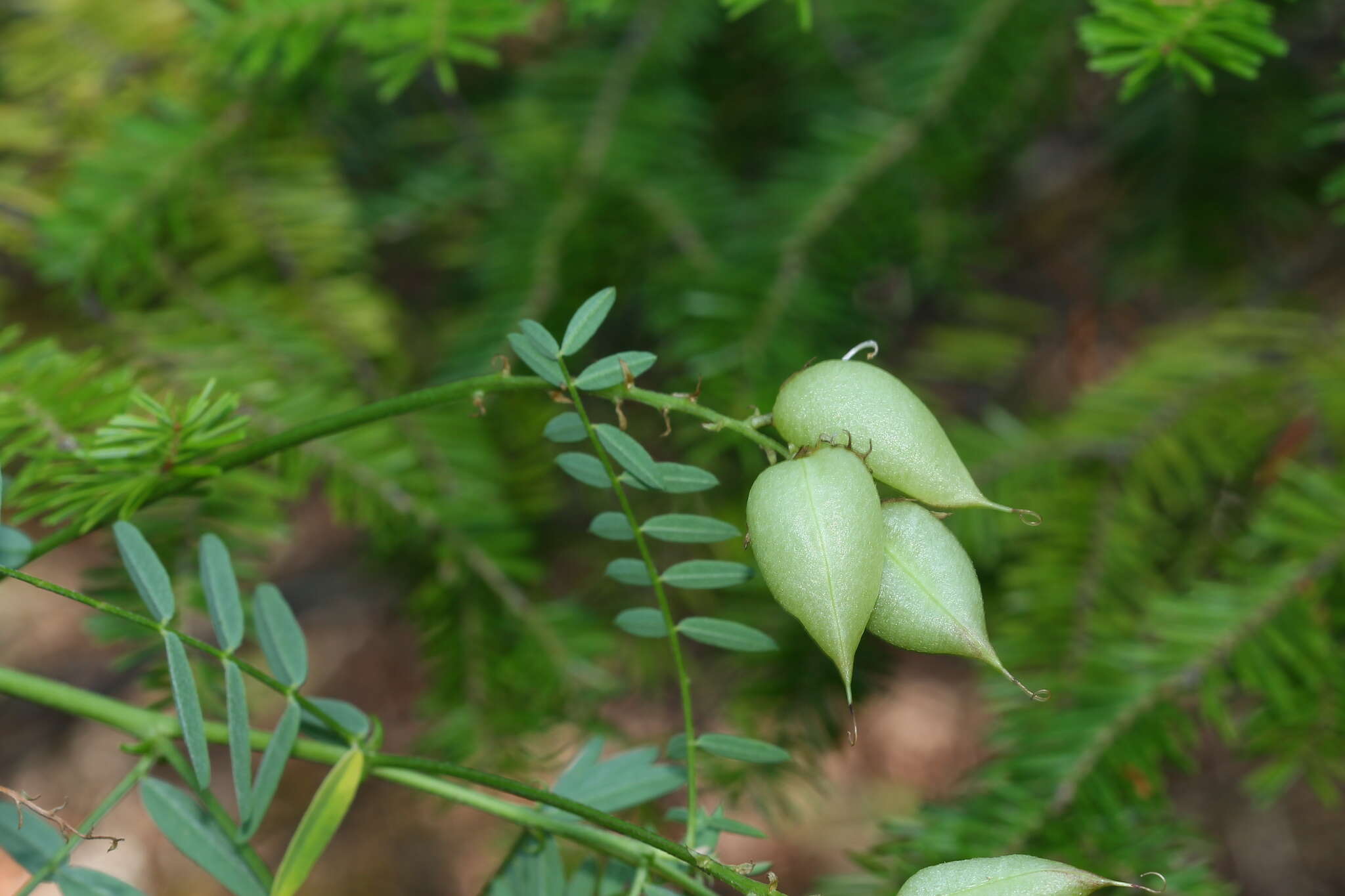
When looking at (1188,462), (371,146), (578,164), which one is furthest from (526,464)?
(1188,462)

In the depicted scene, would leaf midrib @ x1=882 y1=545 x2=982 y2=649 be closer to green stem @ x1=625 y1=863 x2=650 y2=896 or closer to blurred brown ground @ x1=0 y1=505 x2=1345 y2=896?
green stem @ x1=625 y1=863 x2=650 y2=896

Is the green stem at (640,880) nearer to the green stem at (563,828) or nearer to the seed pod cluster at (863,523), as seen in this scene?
the green stem at (563,828)

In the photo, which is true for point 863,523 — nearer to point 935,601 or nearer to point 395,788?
point 935,601

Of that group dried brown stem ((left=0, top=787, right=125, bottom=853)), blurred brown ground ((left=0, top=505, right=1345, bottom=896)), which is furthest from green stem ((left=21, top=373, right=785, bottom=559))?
blurred brown ground ((left=0, top=505, right=1345, bottom=896))

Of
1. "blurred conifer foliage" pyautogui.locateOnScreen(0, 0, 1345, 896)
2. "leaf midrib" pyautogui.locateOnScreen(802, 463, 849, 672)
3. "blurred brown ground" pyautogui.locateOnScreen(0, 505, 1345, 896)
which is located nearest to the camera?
"leaf midrib" pyautogui.locateOnScreen(802, 463, 849, 672)

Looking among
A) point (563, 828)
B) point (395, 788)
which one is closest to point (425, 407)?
point (563, 828)
